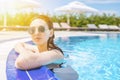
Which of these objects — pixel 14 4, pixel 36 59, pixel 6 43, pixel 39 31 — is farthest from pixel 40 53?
pixel 14 4

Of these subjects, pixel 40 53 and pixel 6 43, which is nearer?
pixel 40 53

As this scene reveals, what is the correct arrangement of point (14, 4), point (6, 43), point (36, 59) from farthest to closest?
point (14, 4) < point (6, 43) < point (36, 59)

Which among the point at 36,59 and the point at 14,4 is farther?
the point at 14,4

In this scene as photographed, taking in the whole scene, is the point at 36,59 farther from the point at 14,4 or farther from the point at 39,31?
the point at 14,4

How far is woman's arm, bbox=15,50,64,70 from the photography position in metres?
2.90

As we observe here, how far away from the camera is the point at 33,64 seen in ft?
9.63

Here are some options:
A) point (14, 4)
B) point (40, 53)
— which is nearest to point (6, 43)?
point (40, 53)

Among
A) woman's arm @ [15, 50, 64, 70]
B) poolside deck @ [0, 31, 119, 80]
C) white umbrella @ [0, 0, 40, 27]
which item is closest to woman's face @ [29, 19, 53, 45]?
woman's arm @ [15, 50, 64, 70]

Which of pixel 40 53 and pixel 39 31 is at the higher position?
pixel 39 31

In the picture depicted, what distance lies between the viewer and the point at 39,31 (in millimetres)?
2955

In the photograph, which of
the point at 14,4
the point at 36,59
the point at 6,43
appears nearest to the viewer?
the point at 36,59

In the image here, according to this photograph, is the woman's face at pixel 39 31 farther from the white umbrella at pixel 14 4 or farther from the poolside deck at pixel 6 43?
the white umbrella at pixel 14 4

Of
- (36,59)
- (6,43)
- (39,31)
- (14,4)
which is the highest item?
(14,4)

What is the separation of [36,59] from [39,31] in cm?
28
